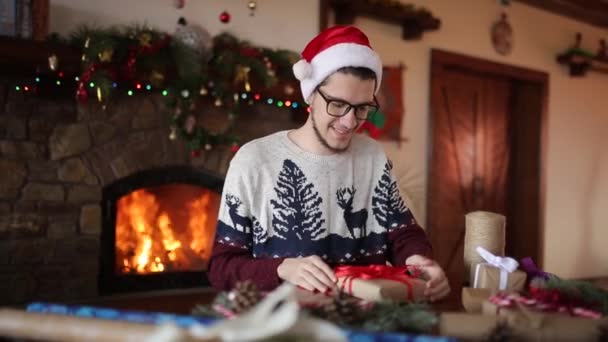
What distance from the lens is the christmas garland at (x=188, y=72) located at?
2.45 metres

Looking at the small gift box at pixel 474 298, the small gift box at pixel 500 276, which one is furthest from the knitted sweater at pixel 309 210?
the small gift box at pixel 474 298

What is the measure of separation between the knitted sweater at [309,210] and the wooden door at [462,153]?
2518 millimetres

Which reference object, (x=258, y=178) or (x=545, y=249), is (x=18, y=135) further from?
(x=545, y=249)

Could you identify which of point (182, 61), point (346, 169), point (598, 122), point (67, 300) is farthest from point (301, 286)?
point (598, 122)

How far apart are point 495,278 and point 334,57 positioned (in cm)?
65

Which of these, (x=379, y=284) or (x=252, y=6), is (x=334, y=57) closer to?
(x=379, y=284)

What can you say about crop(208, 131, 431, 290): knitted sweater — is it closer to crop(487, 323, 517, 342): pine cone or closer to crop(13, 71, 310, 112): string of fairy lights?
crop(487, 323, 517, 342): pine cone

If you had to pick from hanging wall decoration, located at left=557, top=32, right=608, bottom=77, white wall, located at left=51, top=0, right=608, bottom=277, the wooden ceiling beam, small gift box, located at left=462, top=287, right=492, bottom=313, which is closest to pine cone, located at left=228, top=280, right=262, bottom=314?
small gift box, located at left=462, top=287, right=492, bottom=313

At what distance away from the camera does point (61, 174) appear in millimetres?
2594

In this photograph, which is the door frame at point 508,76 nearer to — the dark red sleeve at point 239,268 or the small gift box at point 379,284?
the dark red sleeve at point 239,268

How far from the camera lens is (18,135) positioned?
2465mm

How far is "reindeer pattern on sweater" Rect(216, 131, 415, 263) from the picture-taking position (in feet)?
4.43

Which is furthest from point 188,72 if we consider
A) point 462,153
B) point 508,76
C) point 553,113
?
point 553,113

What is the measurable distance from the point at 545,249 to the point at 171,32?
3659mm
